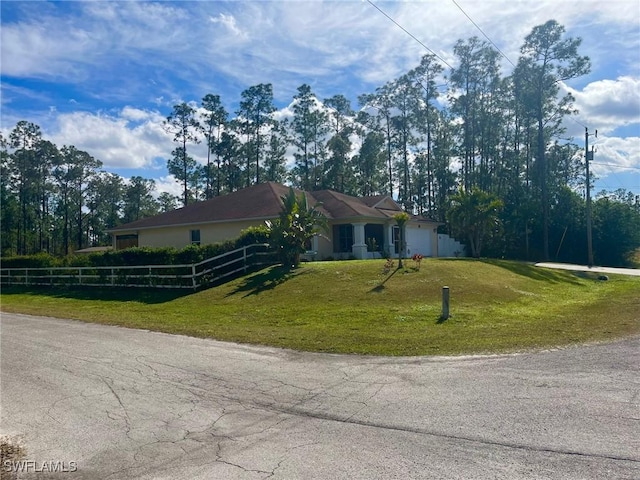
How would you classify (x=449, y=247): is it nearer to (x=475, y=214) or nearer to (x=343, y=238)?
(x=475, y=214)

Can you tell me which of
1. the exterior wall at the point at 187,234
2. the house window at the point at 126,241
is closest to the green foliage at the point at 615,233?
the exterior wall at the point at 187,234

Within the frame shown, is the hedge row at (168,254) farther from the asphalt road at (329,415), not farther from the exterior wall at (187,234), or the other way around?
the asphalt road at (329,415)

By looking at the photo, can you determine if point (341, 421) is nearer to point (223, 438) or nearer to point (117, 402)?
point (223, 438)

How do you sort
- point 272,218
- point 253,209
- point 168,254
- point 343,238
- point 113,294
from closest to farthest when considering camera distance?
point 168,254, point 113,294, point 272,218, point 253,209, point 343,238

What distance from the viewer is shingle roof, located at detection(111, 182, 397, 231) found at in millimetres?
28734

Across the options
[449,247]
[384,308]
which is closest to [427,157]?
[449,247]

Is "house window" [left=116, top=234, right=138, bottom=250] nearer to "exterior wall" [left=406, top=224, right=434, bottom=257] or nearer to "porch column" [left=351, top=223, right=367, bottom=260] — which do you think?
"porch column" [left=351, top=223, right=367, bottom=260]

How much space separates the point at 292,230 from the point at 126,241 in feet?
60.5

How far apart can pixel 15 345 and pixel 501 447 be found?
10.4 meters

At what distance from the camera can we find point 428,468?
14.1ft

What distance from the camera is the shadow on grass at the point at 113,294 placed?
2020 cm

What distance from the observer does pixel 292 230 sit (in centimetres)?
2164

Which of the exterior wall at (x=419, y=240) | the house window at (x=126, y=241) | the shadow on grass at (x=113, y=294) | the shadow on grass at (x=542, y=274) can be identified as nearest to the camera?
the shadow on grass at (x=113, y=294)

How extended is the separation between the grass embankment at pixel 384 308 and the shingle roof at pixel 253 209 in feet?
25.2
